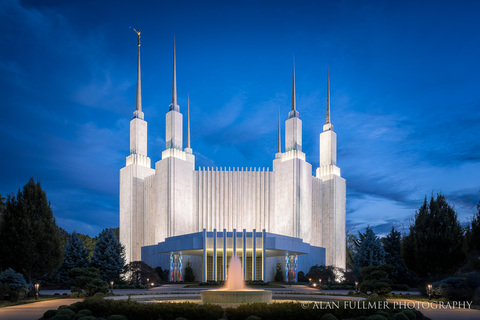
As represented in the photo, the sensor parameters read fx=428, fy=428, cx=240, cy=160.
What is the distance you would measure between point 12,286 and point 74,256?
16.9 meters

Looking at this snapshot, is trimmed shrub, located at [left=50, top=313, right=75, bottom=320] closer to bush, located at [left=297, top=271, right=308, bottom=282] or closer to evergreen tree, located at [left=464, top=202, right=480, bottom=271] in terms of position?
evergreen tree, located at [left=464, top=202, right=480, bottom=271]

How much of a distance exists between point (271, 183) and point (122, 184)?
1675 centimetres

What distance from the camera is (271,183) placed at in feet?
Answer: 156

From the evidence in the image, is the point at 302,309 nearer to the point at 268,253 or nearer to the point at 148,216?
the point at 268,253

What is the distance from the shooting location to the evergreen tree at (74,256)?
110 ft

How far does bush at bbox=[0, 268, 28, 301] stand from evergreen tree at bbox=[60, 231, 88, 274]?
15908mm

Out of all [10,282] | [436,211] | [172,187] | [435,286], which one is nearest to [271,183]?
[172,187]

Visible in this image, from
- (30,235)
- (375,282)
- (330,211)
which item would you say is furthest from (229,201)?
(375,282)

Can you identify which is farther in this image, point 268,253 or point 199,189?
point 199,189

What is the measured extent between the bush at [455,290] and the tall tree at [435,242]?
153 inches

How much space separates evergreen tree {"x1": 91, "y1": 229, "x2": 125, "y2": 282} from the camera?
3341 centimetres

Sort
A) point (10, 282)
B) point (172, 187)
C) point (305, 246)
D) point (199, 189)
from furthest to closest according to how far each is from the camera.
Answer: point (199, 189) < point (172, 187) < point (305, 246) < point (10, 282)

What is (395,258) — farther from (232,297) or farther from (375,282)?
(232,297)

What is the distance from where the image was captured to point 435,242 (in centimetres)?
2230
